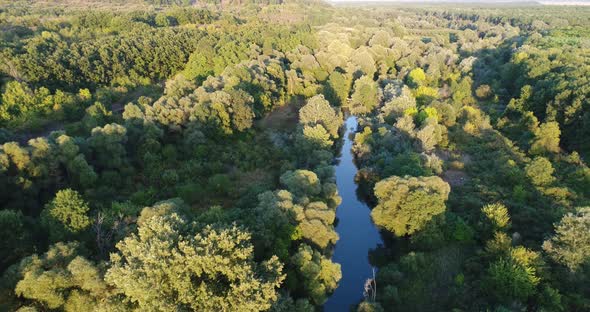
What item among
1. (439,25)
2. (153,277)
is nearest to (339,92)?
(153,277)

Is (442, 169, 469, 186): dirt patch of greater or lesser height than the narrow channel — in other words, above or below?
above

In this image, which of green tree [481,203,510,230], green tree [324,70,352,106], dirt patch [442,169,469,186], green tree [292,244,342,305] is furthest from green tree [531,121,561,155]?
green tree [292,244,342,305]

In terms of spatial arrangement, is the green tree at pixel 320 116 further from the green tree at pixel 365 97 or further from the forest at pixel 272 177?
the green tree at pixel 365 97

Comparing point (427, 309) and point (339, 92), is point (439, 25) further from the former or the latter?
point (427, 309)

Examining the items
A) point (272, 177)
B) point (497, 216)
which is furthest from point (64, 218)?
point (497, 216)

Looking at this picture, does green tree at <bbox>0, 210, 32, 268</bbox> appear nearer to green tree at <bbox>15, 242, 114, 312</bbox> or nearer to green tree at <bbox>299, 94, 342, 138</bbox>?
green tree at <bbox>15, 242, 114, 312</bbox>

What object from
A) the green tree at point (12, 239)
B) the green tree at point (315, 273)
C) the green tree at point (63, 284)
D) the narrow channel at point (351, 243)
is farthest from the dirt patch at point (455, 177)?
the green tree at point (12, 239)
